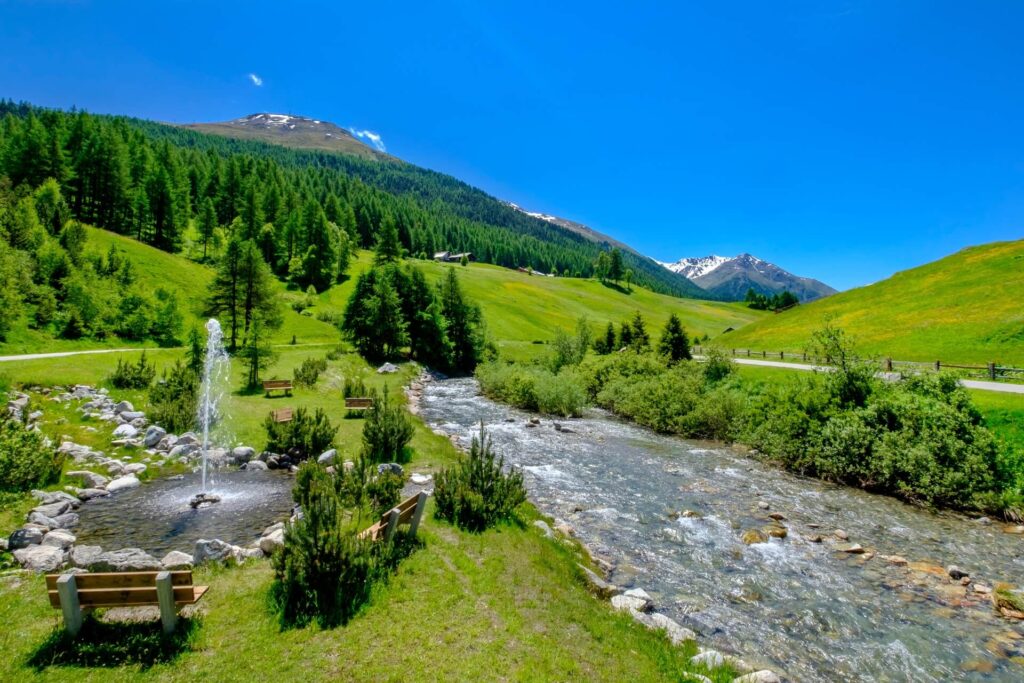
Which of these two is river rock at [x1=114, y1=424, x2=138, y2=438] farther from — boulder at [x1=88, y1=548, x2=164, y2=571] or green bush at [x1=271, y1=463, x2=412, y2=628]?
green bush at [x1=271, y1=463, x2=412, y2=628]

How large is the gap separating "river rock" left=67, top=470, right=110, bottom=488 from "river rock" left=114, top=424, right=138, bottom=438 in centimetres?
410

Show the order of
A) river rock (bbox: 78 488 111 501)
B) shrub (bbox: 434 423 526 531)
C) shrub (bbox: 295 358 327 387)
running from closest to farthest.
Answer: shrub (bbox: 434 423 526 531)
river rock (bbox: 78 488 111 501)
shrub (bbox: 295 358 327 387)

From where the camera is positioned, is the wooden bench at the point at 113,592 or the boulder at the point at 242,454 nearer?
the wooden bench at the point at 113,592

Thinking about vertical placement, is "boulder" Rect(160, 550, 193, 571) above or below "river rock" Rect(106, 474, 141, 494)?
below

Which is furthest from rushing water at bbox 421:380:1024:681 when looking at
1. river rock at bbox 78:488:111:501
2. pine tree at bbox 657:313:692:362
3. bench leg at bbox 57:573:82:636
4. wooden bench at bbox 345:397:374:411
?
pine tree at bbox 657:313:692:362

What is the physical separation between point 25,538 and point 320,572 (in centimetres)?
793

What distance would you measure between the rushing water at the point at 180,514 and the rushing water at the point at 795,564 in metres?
9.76

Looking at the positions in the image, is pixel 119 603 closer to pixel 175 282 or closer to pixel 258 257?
pixel 258 257

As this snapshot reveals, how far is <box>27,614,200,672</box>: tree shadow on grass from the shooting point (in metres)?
7.25

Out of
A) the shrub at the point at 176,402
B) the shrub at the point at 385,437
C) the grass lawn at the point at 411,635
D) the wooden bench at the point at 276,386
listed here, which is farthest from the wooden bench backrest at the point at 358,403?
the grass lawn at the point at 411,635

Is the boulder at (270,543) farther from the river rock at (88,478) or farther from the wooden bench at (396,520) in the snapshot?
the river rock at (88,478)

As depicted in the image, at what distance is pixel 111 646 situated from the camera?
752cm

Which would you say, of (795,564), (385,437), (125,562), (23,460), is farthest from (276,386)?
(795,564)

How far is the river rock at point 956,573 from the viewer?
42.8 feet
